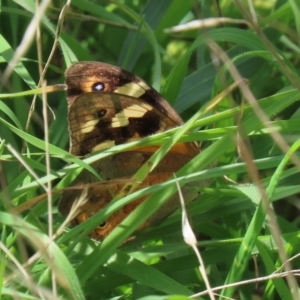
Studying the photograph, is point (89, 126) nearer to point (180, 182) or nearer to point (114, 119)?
point (114, 119)

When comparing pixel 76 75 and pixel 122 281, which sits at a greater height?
pixel 76 75

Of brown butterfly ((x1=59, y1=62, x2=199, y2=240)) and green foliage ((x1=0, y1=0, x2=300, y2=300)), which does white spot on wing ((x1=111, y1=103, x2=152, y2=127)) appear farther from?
green foliage ((x1=0, y1=0, x2=300, y2=300))

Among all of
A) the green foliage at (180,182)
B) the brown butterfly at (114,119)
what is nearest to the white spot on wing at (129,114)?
the brown butterfly at (114,119)

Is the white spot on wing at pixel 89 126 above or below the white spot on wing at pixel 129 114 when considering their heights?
below

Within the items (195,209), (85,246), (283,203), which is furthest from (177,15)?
(85,246)

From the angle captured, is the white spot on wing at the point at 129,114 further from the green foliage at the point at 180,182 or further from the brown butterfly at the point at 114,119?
the green foliage at the point at 180,182

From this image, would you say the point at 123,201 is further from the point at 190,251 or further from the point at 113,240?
the point at 190,251
